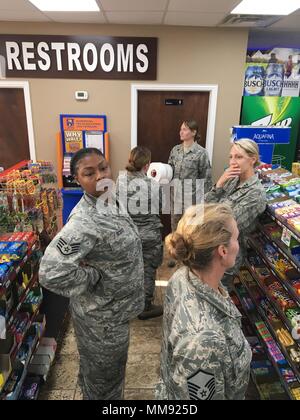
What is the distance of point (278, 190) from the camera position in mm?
2465

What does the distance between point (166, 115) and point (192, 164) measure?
3.24ft

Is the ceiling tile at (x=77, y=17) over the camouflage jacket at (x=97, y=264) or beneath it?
over

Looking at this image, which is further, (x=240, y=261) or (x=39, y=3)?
(x=39, y=3)

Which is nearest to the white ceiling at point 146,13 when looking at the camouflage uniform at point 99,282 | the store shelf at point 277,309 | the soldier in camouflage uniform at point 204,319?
the camouflage uniform at point 99,282

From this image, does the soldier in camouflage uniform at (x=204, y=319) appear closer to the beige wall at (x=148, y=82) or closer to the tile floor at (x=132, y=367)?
the tile floor at (x=132, y=367)

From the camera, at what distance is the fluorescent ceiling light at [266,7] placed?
10.3ft

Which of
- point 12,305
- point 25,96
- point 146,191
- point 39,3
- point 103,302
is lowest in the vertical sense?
point 12,305

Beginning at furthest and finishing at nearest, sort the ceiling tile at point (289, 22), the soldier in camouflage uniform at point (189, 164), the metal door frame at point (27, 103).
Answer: the metal door frame at point (27, 103), the soldier in camouflage uniform at point (189, 164), the ceiling tile at point (289, 22)

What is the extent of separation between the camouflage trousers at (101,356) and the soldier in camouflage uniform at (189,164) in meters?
2.61

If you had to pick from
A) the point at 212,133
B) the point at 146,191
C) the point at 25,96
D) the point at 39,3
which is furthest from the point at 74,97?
the point at 146,191

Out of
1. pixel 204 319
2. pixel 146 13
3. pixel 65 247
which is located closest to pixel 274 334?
pixel 204 319

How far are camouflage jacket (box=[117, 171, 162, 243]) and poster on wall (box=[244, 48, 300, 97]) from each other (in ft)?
9.53
